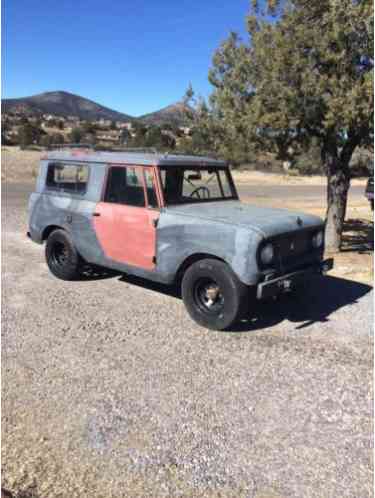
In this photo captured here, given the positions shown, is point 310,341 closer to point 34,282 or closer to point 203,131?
point 34,282

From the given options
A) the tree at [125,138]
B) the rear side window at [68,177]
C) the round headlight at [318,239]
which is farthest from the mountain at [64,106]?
the round headlight at [318,239]

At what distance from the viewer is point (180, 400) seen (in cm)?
368

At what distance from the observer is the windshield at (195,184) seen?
18.7 ft

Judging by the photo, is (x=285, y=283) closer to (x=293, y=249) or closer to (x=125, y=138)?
(x=293, y=249)

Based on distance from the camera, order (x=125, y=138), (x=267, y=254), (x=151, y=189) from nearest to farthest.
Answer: (x=267, y=254) → (x=151, y=189) → (x=125, y=138)

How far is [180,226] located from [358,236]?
8.05 metres

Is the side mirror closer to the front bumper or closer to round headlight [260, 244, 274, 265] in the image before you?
round headlight [260, 244, 274, 265]

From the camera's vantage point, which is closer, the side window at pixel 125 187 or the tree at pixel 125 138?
the side window at pixel 125 187

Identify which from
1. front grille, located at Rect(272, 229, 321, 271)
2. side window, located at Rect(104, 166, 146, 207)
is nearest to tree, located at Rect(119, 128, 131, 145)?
side window, located at Rect(104, 166, 146, 207)

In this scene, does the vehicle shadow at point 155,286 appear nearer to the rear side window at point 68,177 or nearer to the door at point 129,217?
the door at point 129,217

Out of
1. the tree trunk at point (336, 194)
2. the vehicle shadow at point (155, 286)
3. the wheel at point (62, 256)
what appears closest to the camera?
the vehicle shadow at point (155, 286)

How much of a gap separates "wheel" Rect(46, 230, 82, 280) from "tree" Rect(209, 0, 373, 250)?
3.66 meters

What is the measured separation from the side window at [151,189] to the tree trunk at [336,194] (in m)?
4.52

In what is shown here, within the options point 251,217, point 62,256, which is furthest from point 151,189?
point 62,256
